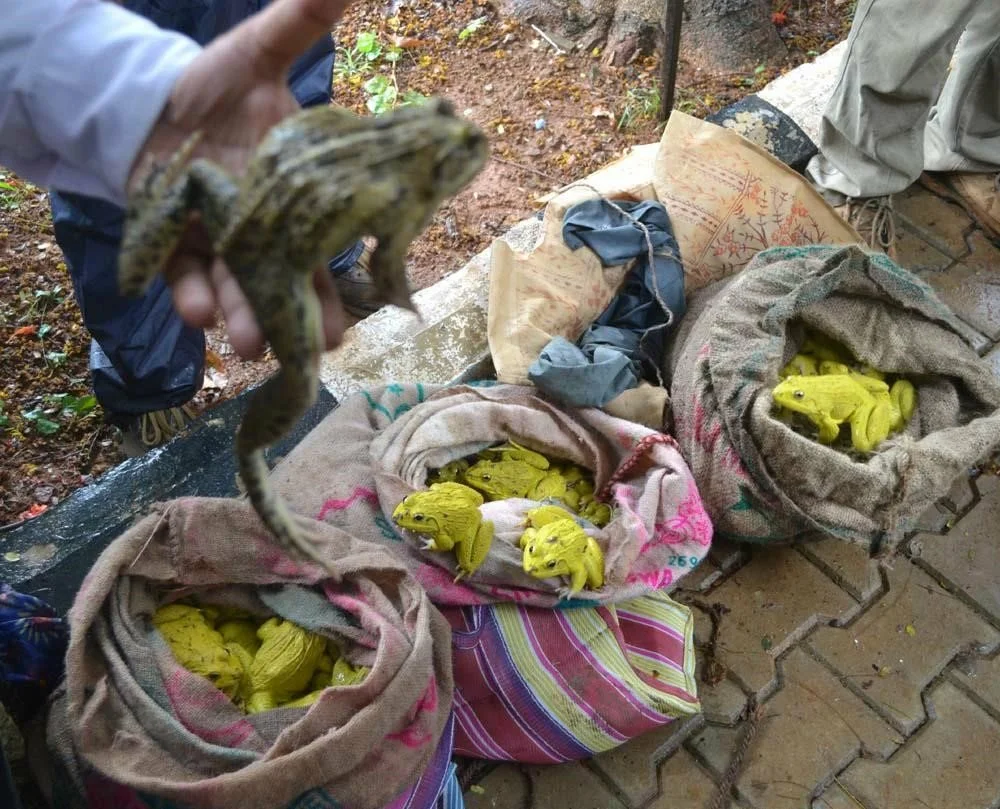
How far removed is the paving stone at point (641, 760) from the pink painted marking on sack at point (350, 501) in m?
1.03

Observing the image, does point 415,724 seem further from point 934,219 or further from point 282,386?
point 934,219

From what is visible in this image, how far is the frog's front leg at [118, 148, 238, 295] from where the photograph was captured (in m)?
1.38

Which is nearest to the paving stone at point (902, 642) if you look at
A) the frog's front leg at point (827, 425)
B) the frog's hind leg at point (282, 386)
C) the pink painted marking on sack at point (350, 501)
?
the frog's front leg at point (827, 425)

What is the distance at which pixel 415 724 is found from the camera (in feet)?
7.49

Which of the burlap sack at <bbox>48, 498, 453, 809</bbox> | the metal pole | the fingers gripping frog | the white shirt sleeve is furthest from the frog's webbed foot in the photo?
the metal pole

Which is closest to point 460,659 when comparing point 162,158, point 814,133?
point 162,158

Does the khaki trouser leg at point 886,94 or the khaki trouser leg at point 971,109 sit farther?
the khaki trouser leg at point 971,109

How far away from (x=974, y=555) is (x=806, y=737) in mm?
983

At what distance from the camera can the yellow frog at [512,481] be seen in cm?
302

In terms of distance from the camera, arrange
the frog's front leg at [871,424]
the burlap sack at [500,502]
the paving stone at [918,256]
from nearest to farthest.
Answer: the burlap sack at [500,502] < the frog's front leg at [871,424] < the paving stone at [918,256]

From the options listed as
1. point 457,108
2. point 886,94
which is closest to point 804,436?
point 886,94

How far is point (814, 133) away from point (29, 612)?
3806 mm

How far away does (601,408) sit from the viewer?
3184mm

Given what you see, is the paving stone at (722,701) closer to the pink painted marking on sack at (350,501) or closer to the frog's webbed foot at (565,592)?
the frog's webbed foot at (565,592)
